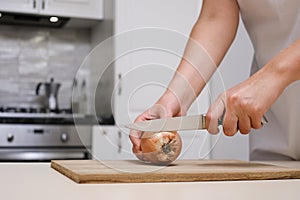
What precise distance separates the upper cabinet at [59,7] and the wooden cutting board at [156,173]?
178 centimetres

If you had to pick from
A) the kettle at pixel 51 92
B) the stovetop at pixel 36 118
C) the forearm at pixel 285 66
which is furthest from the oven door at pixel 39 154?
the forearm at pixel 285 66

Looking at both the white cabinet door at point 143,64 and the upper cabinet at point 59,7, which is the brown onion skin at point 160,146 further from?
the upper cabinet at point 59,7

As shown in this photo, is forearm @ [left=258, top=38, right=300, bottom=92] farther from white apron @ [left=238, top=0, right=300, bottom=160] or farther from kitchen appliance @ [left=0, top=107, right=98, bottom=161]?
kitchen appliance @ [left=0, top=107, right=98, bottom=161]

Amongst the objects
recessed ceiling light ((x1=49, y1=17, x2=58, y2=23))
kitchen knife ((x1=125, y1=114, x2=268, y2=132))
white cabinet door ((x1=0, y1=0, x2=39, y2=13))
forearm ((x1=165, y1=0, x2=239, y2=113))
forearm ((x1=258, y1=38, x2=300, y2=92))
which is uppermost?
white cabinet door ((x1=0, y1=0, x2=39, y2=13))

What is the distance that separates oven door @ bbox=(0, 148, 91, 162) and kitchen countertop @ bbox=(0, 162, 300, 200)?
151 cm

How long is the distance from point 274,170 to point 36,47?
232 centimetres

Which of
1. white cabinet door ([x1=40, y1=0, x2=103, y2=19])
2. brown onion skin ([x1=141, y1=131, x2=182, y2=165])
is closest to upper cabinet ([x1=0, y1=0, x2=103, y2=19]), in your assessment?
white cabinet door ([x1=40, y1=0, x2=103, y2=19])

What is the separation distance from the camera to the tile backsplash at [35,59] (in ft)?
9.54

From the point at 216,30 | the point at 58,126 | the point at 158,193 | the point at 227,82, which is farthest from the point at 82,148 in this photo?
the point at 158,193

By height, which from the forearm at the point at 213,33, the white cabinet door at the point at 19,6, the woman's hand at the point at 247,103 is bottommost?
the woman's hand at the point at 247,103

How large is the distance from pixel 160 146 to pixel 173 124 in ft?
0.20

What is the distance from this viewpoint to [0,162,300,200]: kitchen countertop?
2.06 ft

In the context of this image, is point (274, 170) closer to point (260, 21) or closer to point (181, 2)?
point (260, 21)

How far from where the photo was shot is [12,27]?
9.58 feet
